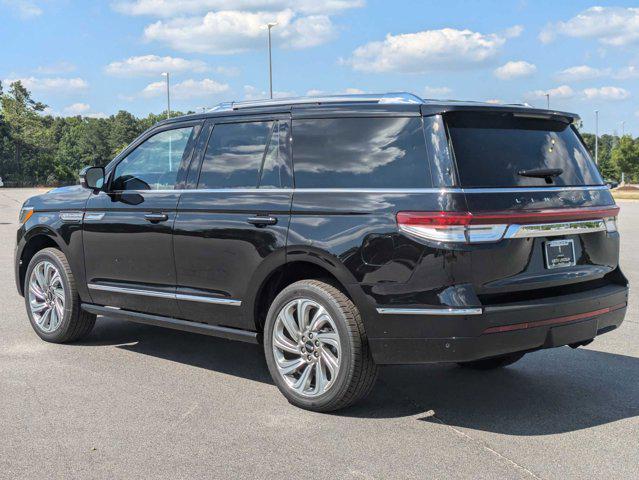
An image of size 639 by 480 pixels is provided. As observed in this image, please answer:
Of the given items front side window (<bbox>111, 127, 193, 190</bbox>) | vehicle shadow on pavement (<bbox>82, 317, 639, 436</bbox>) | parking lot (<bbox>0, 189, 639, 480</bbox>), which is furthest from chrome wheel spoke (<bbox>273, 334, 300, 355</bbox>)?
front side window (<bbox>111, 127, 193, 190</bbox>)

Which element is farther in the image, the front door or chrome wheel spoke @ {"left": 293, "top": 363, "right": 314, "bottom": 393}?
the front door

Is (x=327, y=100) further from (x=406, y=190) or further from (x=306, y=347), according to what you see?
(x=306, y=347)

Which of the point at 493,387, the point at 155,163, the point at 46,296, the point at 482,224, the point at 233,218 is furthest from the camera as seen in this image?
the point at 46,296

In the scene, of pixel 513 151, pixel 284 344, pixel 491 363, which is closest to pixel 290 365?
pixel 284 344

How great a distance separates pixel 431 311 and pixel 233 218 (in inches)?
62.2

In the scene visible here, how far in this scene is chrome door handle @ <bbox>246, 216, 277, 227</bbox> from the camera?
4882 mm

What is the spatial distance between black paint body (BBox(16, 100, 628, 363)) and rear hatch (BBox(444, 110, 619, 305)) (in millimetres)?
12

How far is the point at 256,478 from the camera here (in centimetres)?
369

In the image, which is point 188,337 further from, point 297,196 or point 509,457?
point 509,457

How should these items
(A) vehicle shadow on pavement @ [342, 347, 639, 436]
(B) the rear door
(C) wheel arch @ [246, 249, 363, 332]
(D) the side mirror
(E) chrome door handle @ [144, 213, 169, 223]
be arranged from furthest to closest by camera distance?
(D) the side mirror, (E) chrome door handle @ [144, 213, 169, 223], (B) the rear door, (A) vehicle shadow on pavement @ [342, 347, 639, 436], (C) wheel arch @ [246, 249, 363, 332]

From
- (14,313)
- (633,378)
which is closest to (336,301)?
(633,378)

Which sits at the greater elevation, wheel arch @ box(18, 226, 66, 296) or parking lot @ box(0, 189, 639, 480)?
wheel arch @ box(18, 226, 66, 296)

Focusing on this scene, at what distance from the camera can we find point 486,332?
165 inches

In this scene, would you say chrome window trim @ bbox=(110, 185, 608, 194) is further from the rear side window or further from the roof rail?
the roof rail
